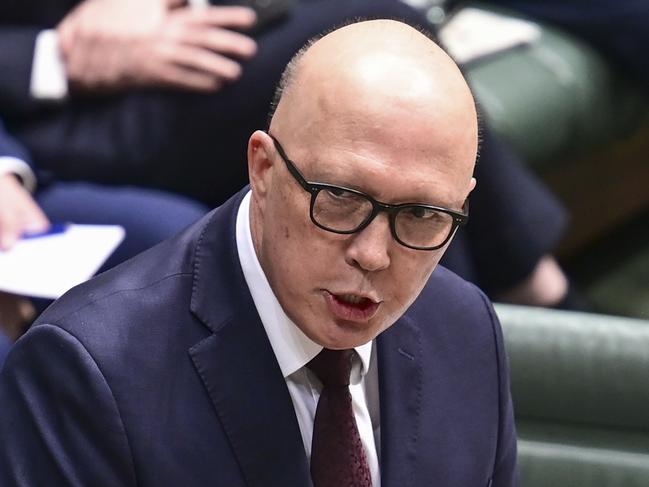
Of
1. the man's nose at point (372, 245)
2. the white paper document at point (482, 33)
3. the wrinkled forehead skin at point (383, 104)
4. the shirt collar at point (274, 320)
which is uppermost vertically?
the wrinkled forehead skin at point (383, 104)

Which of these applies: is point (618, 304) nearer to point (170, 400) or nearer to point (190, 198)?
point (190, 198)

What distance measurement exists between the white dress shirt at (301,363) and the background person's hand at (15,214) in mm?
466

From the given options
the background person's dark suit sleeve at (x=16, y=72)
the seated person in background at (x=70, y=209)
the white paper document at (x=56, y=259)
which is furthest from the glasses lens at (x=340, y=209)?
the background person's dark suit sleeve at (x=16, y=72)

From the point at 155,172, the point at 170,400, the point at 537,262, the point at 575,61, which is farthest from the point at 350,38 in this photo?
the point at 575,61

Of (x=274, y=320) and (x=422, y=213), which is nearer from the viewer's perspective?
(x=422, y=213)

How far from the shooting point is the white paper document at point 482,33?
86.1 inches

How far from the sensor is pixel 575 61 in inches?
89.4

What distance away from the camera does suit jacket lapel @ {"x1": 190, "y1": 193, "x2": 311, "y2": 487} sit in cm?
92

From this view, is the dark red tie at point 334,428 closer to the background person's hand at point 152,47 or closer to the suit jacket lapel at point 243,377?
the suit jacket lapel at point 243,377

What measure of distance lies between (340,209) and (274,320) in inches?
6.0

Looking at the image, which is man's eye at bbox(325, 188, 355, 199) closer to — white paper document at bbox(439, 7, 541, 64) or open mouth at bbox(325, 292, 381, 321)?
open mouth at bbox(325, 292, 381, 321)

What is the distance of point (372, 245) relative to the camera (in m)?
0.83

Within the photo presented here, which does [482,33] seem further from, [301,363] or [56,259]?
[301,363]

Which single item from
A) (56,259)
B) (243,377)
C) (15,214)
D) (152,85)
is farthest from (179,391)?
(152,85)
